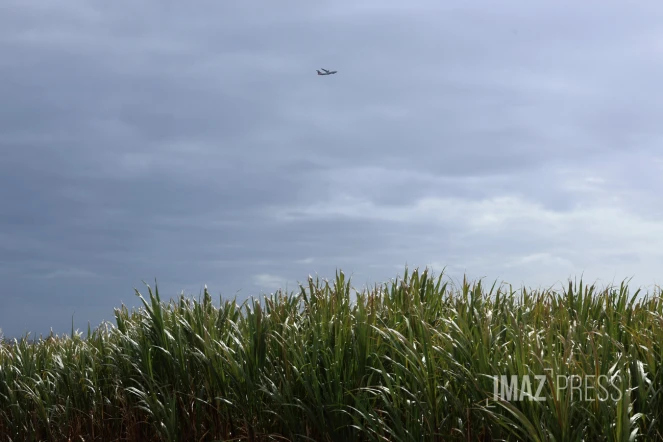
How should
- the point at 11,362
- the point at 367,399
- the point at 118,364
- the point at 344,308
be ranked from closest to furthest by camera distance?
1. the point at 367,399
2. the point at 344,308
3. the point at 118,364
4. the point at 11,362

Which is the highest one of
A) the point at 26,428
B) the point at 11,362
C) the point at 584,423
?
the point at 584,423

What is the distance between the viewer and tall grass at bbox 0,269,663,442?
405 cm

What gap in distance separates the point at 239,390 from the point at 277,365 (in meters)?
0.41

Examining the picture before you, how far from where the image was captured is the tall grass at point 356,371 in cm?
405

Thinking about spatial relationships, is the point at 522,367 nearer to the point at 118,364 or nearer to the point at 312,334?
the point at 312,334

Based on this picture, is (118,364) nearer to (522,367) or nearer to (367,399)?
(367,399)

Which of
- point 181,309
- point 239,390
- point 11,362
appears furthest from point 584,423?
point 11,362

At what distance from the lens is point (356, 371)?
4.84 metres

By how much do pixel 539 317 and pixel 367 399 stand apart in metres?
2.03

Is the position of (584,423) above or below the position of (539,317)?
below

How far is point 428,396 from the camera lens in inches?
169

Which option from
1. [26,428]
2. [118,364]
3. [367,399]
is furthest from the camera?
[26,428]

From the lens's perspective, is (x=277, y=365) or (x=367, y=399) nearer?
(x=367, y=399)

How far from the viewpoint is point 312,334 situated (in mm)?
5312
